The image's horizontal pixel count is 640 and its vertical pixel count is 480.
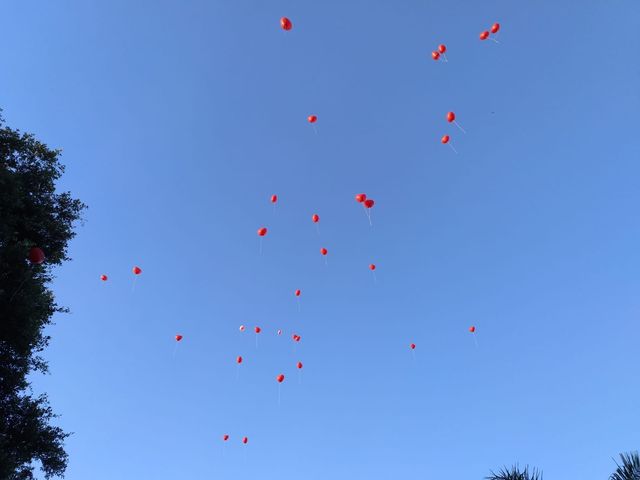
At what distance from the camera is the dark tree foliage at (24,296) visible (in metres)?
11.1

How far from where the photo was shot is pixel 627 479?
11148 millimetres

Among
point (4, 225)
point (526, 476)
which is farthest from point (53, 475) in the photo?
point (526, 476)

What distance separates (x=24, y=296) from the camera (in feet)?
36.7

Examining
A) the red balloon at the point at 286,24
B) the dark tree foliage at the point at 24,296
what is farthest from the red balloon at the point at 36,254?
the red balloon at the point at 286,24

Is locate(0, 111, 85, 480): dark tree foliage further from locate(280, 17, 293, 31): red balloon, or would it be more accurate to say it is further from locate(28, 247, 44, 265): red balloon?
locate(280, 17, 293, 31): red balloon

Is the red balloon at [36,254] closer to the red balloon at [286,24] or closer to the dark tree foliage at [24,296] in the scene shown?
the dark tree foliage at [24,296]

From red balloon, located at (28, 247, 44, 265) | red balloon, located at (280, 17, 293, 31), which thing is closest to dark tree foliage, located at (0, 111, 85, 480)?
red balloon, located at (28, 247, 44, 265)

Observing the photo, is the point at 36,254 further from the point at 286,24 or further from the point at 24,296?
the point at 286,24

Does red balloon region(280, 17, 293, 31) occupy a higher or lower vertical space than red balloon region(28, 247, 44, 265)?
higher

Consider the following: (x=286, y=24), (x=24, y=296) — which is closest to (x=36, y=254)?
(x=24, y=296)

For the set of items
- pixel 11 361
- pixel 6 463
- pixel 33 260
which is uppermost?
pixel 33 260

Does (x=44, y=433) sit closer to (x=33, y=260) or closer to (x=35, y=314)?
(x=35, y=314)

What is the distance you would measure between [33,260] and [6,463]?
4.88 meters

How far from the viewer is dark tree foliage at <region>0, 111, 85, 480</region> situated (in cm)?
1107
